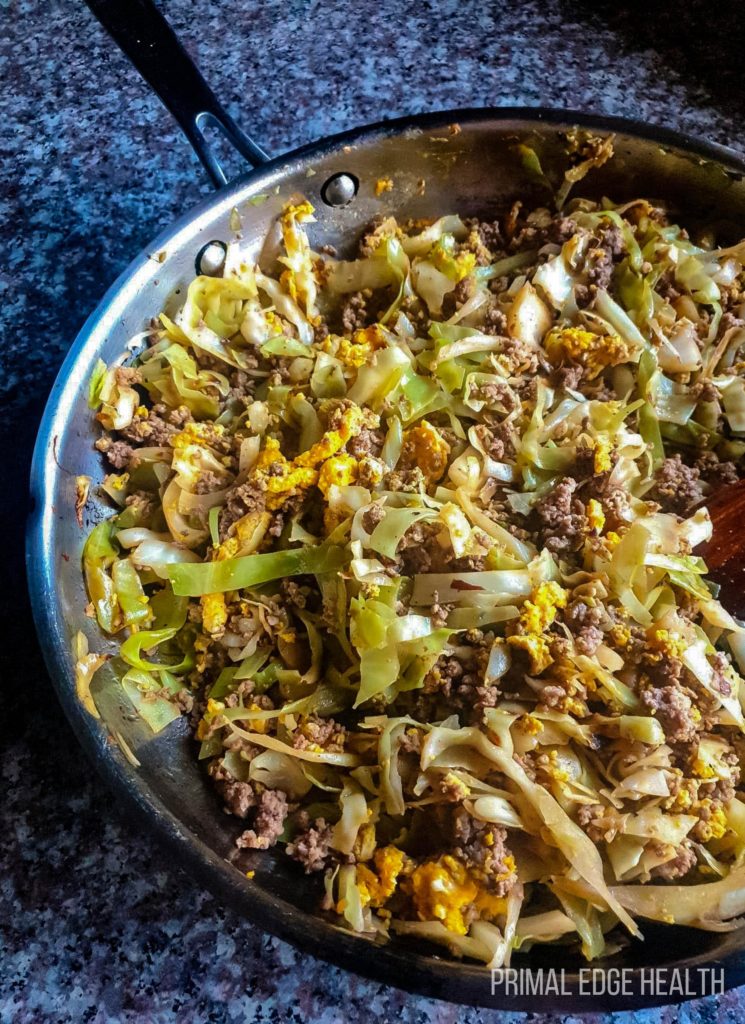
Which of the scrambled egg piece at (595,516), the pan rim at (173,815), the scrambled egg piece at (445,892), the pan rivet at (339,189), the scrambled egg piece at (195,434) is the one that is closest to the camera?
the pan rim at (173,815)

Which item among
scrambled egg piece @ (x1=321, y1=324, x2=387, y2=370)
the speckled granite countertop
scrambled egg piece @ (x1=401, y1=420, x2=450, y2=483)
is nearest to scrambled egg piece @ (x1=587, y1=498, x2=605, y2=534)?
scrambled egg piece @ (x1=401, y1=420, x2=450, y2=483)

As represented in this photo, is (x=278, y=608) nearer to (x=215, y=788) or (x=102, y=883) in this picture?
(x=215, y=788)

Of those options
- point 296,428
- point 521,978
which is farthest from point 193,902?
point 296,428

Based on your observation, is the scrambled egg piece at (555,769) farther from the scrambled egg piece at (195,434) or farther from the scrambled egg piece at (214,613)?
the scrambled egg piece at (195,434)

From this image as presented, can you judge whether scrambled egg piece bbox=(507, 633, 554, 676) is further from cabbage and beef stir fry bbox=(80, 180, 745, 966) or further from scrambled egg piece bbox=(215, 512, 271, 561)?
scrambled egg piece bbox=(215, 512, 271, 561)

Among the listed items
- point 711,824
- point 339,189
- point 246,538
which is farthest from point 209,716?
point 339,189

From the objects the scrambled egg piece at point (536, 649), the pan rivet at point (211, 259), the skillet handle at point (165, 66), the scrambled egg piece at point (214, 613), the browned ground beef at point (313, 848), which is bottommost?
the browned ground beef at point (313, 848)

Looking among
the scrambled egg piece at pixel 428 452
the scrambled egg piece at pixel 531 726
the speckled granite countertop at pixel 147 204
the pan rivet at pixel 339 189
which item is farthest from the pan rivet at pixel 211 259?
the scrambled egg piece at pixel 531 726
